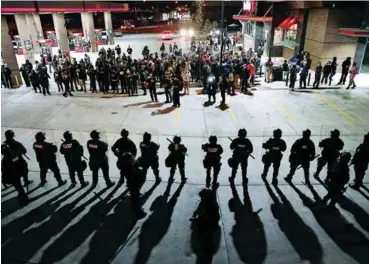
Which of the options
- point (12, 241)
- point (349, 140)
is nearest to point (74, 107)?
point (12, 241)

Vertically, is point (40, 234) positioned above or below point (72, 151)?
below

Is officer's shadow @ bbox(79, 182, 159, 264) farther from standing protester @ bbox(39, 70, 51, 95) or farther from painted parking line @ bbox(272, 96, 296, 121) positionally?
standing protester @ bbox(39, 70, 51, 95)

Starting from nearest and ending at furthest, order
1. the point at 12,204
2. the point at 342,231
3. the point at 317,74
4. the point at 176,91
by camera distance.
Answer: the point at 342,231 → the point at 12,204 → the point at 176,91 → the point at 317,74

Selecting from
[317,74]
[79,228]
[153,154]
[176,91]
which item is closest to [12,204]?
[79,228]

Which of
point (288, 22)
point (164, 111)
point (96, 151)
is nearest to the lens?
point (96, 151)

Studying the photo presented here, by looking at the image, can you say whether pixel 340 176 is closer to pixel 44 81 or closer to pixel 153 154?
pixel 153 154

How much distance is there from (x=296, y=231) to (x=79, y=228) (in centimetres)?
467

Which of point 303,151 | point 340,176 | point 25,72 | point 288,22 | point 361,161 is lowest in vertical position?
point 361,161

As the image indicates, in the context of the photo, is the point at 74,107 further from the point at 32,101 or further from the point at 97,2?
the point at 97,2

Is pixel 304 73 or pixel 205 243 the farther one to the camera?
pixel 304 73

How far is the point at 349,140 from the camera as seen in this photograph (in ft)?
32.2

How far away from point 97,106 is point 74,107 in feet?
3.75

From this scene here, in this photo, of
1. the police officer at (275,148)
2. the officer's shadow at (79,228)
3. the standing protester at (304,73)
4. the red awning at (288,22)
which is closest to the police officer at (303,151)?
the police officer at (275,148)

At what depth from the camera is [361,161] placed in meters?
7.07
